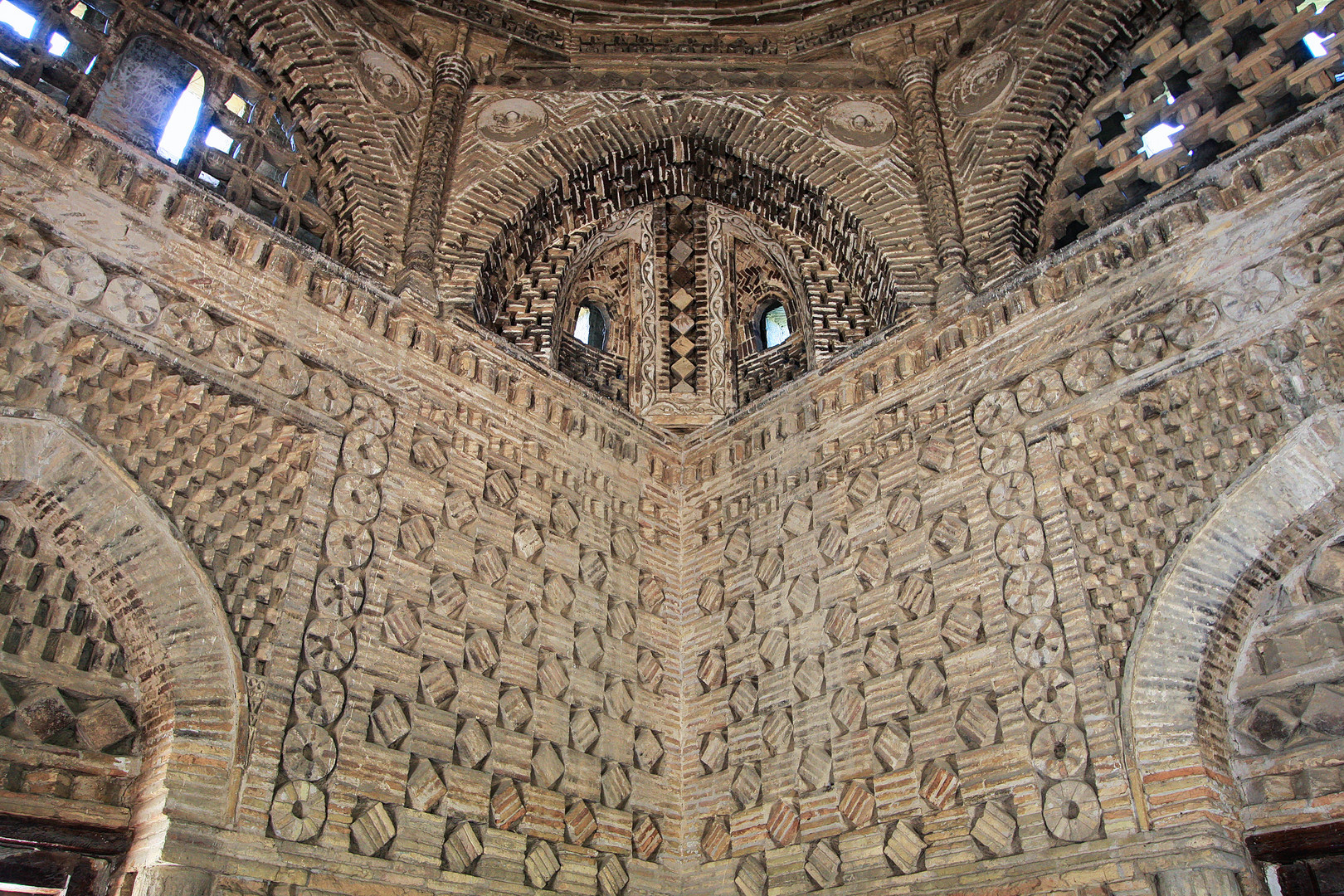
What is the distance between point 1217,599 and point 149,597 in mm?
4333

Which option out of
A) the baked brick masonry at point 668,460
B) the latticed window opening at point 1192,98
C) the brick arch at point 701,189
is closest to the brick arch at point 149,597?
the baked brick masonry at point 668,460

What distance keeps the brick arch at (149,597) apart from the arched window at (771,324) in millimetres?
4357

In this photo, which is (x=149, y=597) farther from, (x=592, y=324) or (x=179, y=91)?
(x=592, y=324)

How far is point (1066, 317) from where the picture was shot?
509 centimetres

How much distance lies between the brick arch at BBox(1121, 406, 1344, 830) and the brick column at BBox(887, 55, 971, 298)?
2.13 metres

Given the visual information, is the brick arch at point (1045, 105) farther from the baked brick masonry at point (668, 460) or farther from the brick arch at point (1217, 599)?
the brick arch at point (1217, 599)

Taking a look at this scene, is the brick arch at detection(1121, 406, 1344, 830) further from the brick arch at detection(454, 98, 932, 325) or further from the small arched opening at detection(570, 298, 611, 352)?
the small arched opening at detection(570, 298, 611, 352)

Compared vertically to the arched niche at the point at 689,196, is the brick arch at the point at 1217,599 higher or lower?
lower

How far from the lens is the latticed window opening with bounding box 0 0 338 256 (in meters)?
5.22

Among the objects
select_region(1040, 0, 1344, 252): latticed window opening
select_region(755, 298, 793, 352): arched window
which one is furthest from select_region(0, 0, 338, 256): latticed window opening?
select_region(1040, 0, 1344, 252): latticed window opening

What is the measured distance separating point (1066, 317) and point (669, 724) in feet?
10.1

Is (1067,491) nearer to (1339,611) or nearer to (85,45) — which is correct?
(1339,611)

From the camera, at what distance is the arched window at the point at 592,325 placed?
7176mm

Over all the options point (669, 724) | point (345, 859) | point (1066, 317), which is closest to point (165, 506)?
point (345, 859)
